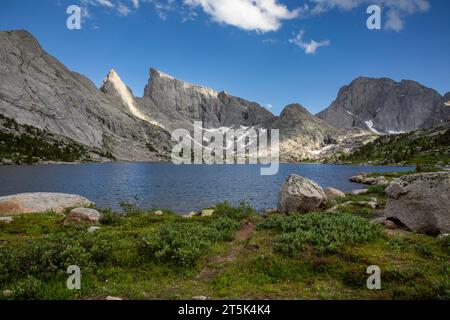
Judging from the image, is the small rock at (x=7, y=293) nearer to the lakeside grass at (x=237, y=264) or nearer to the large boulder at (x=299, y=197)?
the lakeside grass at (x=237, y=264)

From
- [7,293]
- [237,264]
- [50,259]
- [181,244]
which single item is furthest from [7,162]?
[237,264]

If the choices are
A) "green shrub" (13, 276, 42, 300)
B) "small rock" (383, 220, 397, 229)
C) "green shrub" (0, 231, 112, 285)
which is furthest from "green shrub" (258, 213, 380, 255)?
"green shrub" (13, 276, 42, 300)

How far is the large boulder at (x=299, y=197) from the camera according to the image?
31.5 meters

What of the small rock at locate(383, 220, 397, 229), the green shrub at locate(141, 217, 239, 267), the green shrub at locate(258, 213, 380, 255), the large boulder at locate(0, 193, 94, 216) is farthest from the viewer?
the large boulder at locate(0, 193, 94, 216)

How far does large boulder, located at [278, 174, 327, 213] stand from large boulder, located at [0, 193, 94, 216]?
24051 mm

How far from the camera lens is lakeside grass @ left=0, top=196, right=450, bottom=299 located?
12250 mm

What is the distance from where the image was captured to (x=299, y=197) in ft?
103

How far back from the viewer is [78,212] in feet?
89.7

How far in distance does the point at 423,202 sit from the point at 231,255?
1383cm

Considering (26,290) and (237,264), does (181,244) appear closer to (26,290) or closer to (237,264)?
(237,264)

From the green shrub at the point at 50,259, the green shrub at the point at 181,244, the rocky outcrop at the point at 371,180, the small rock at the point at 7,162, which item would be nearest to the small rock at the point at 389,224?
the green shrub at the point at 181,244

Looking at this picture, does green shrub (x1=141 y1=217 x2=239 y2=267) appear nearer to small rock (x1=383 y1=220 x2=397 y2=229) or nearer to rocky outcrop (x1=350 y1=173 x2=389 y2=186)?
small rock (x1=383 y1=220 x2=397 y2=229)
